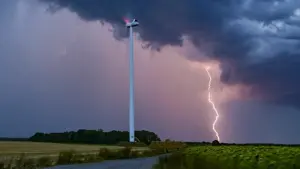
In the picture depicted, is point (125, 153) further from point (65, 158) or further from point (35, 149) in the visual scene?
point (65, 158)

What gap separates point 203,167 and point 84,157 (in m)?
30.3

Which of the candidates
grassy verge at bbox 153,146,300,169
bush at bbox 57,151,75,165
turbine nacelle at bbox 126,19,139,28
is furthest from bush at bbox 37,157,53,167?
turbine nacelle at bbox 126,19,139,28

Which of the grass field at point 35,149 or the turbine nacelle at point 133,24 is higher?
the turbine nacelle at point 133,24

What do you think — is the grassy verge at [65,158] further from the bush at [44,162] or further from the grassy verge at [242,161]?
the grassy verge at [242,161]

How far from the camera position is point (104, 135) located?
133250 millimetres

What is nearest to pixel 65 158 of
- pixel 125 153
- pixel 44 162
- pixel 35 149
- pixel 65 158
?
pixel 65 158

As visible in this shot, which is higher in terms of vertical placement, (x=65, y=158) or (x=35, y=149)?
(x=35, y=149)

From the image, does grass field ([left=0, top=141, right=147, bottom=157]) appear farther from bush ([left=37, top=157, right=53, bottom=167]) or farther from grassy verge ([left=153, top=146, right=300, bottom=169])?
grassy verge ([left=153, top=146, right=300, bottom=169])

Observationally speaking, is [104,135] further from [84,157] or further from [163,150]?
[84,157]

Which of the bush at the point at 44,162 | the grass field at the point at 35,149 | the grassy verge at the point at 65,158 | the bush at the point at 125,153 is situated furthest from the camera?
the bush at the point at 125,153

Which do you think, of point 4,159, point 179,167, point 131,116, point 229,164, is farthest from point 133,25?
point 229,164

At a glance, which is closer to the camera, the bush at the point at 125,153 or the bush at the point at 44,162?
the bush at the point at 44,162

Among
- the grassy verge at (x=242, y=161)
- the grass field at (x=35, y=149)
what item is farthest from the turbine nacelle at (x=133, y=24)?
the grassy verge at (x=242, y=161)

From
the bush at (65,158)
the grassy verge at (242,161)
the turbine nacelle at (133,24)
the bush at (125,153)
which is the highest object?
the turbine nacelle at (133,24)
